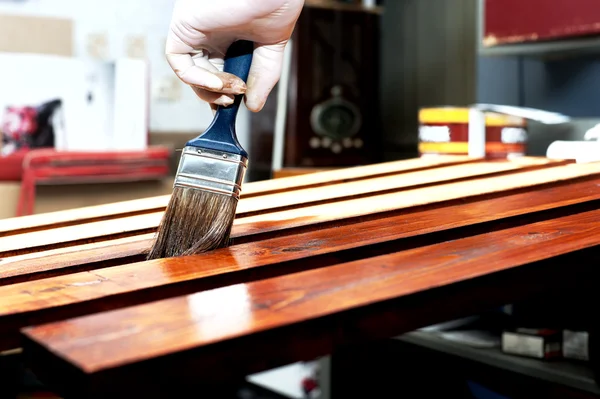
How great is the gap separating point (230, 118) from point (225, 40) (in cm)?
12

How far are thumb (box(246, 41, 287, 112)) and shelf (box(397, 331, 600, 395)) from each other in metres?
0.90

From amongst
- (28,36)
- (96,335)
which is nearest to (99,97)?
(28,36)

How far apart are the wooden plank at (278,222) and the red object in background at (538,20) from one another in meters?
0.83

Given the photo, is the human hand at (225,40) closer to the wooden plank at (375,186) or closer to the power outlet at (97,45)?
the wooden plank at (375,186)

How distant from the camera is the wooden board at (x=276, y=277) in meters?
0.57

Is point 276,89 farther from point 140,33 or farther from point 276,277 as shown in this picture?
point 276,277

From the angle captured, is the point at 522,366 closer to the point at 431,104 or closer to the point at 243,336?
the point at 243,336

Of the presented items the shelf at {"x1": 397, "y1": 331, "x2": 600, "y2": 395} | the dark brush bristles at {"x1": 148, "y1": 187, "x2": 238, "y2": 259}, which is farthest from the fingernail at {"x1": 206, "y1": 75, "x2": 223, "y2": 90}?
the shelf at {"x1": 397, "y1": 331, "x2": 600, "y2": 395}

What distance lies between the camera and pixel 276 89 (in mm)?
3381

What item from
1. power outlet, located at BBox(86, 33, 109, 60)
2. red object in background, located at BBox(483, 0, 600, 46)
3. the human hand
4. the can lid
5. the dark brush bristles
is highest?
power outlet, located at BBox(86, 33, 109, 60)

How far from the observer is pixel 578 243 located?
0.89m

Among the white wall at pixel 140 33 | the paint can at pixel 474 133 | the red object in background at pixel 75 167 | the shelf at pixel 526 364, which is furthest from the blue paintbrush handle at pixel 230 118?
the white wall at pixel 140 33

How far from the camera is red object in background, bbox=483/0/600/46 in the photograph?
212 cm

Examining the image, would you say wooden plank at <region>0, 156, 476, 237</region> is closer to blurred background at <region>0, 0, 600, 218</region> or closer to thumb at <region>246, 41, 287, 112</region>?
thumb at <region>246, 41, 287, 112</region>
